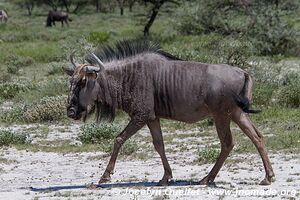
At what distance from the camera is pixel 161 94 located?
31.1 ft

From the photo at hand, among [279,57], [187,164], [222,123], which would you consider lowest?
[279,57]

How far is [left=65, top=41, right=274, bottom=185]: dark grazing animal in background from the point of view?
9.32 meters

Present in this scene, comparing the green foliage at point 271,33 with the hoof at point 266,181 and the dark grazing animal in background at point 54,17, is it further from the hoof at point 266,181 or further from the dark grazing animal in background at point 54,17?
the dark grazing animal in background at point 54,17

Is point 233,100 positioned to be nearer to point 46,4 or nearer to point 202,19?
point 202,19

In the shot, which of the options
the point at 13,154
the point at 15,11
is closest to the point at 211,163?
the point at 13,154

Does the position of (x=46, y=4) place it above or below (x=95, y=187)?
below

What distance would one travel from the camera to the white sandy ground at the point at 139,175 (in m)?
8.59

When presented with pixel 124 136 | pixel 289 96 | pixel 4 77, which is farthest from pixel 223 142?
pixel 4 77

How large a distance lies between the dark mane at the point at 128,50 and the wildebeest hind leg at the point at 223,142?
110 centimetres

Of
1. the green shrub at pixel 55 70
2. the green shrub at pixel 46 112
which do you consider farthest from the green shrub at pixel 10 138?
the green shrub at pixel 55 70

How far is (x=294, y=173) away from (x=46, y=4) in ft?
239

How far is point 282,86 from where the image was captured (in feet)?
60.7

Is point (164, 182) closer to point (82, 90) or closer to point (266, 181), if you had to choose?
point (266, 181)

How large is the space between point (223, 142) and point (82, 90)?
2.03 m
